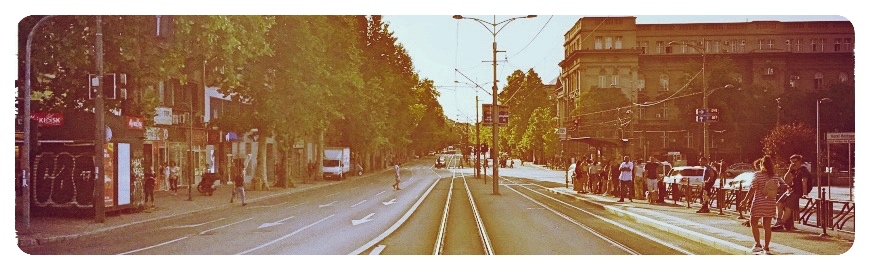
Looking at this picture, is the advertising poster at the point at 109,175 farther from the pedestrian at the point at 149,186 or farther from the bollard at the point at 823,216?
the bollard at the point at 823,216

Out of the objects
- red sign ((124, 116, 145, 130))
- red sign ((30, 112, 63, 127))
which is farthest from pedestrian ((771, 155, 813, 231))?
red sign ((124, 116, 145, 130))

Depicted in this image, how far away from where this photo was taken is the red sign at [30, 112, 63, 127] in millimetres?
17600

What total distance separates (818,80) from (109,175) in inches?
542

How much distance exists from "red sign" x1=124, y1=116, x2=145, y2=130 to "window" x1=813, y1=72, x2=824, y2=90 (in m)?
13.8

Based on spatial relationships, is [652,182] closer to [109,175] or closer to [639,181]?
[639,181]

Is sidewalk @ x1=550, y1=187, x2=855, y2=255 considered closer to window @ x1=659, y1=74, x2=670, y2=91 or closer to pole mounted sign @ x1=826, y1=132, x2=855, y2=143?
pole mounted sign @ x1=826, y1=132, x2=855, y2=143

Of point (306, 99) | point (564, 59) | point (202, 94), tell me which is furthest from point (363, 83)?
point (564, 59)

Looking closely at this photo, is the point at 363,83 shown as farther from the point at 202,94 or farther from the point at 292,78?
the point at 202,94

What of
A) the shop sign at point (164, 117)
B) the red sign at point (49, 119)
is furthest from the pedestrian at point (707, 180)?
the shop sign at point (164, 117)

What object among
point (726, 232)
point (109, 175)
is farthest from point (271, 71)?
point (726, 232)

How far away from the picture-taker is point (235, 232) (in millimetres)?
16906

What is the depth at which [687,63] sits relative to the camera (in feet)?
61.0

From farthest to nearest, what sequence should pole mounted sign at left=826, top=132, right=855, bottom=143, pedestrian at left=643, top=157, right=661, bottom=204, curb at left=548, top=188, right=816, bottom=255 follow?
1. pedestrian at left=643, top=157, right=661, bottom=204
2. pole mounted sign at left=826, top=132, right=855, bottom=143
3. curb at left=548, top=188, right=816, bottom=255
